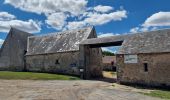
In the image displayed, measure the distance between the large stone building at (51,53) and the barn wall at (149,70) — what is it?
26.6 ft

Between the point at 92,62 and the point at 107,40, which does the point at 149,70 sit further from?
the point at 92,62

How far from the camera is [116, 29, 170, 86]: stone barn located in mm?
21375

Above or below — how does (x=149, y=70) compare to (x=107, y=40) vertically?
below

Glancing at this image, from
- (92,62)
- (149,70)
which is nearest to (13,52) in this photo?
(92,62)

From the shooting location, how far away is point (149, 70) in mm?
22297

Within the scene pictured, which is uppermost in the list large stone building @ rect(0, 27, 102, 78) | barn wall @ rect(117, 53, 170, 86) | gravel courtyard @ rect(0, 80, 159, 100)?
large stone building @ rect(0, 27, 102, 78)

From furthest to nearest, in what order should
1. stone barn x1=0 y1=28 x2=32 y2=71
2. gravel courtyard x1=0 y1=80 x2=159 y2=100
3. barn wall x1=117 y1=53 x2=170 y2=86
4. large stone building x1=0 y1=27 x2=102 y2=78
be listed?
stone barn x1=0 y1=28 x2=32 y2=71 < large stone building x1=0 y1=27 x2=102 y2=78 < barn wall x1=117 y1=53 x2=170 y2=86 < gravel courtyard x1=0 y1=80 x2=159 y2=100

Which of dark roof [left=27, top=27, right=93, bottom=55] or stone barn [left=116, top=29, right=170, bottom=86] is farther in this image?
dark roof [left=27, top=27, right=93, bottom=55]

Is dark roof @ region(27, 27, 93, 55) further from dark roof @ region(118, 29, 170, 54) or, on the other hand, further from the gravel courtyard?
the gravel courtyard

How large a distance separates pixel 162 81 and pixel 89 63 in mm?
13627

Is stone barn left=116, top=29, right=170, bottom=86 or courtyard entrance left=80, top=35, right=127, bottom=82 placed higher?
courtyard entrance left=80, top=35, right=127, bottom=82

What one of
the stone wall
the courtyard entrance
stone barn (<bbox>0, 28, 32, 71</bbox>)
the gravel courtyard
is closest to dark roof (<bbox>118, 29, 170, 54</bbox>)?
the courtyard entrance

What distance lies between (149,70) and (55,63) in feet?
55.5

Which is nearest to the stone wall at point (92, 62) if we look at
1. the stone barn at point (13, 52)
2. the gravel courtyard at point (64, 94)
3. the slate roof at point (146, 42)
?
the slate roof at point (146, 42)
